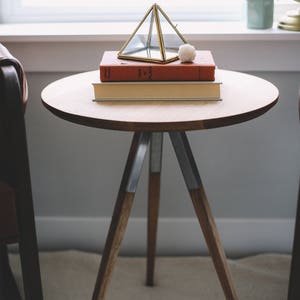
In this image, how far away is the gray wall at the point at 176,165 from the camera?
1.74 meters

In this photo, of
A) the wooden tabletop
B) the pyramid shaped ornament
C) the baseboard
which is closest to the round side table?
the wooden tabletop

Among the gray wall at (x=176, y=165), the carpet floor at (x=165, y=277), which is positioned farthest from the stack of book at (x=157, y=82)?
the carpet floor at (x=165, y=277)

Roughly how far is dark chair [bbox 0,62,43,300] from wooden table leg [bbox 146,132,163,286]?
0.34 meters

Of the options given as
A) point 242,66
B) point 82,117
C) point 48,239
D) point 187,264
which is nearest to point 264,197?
point 187,264

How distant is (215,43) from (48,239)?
0.81m

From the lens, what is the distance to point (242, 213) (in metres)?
1.83

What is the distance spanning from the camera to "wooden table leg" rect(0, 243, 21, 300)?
1.57 metres

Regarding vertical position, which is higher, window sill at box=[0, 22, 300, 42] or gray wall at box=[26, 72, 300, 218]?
window sill at box=[0, 22, 300, 42]

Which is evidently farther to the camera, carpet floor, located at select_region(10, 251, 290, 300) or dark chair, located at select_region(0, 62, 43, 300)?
carpet floor, located at select_region(10, 251, 290, 300)

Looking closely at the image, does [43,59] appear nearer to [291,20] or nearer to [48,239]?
[48,239]

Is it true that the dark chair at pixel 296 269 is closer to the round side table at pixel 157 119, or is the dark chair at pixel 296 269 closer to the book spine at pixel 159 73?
the round side table at pixel 157 119

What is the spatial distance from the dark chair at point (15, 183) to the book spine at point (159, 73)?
0.19 m

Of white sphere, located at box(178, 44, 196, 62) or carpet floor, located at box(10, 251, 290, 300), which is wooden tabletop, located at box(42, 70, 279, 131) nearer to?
white sphere, located at box(178, 44, 196, 62)

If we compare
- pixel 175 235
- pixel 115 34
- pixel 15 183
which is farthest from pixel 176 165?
pixel 15 183
